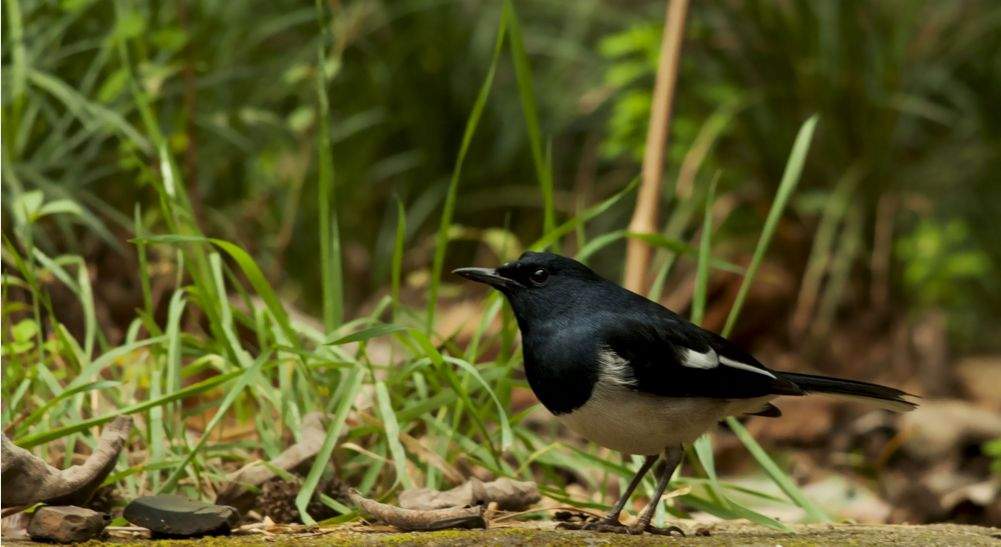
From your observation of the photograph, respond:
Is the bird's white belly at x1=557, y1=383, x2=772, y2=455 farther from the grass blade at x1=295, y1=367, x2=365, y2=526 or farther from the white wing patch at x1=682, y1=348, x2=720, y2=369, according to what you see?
the grass blade at x1=295, y1=367, x2=365, y2=526

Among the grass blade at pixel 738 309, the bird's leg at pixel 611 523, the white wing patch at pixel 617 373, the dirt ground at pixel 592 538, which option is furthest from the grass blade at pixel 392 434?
the grass blade at pixel 738 309

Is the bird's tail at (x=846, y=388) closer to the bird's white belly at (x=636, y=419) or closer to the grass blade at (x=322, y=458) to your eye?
the bird's white belly at (x=636, y=419)

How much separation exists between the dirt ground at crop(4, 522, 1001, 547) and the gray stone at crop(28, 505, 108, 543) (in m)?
0.04

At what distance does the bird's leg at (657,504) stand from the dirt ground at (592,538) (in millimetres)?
63

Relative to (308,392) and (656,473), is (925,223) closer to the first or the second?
(656,473)

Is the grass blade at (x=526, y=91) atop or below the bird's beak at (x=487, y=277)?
atop

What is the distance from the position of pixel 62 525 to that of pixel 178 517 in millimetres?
211

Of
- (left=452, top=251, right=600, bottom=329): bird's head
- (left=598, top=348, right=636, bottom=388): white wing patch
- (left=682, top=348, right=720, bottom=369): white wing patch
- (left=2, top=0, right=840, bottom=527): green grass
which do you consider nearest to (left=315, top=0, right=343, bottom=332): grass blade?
(left=2, top=0, right=840, bottom=527): green grass

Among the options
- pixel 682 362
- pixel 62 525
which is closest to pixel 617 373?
pixel 682 362

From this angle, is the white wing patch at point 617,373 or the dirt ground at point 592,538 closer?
the dirt ground at point 592,538

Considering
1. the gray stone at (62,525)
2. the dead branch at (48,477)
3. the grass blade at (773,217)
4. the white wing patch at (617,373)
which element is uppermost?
the grass blade at (773,217)

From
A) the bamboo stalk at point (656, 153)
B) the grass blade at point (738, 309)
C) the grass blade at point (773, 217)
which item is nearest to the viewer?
the grass blade at point (738, 309)

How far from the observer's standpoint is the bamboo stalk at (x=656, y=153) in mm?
3744

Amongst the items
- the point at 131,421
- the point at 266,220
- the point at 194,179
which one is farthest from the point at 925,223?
the point at 131,421
